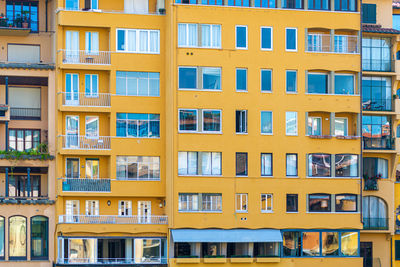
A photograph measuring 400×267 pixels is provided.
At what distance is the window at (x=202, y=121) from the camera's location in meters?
66.1

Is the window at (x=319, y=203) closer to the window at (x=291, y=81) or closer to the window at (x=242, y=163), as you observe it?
the window at (x=242, y=163)

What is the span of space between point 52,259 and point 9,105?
1107 centimetres

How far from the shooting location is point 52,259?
2621 inches

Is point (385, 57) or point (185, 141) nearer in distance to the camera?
point (185, 141)

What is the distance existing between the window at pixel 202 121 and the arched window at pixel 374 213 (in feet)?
41.3

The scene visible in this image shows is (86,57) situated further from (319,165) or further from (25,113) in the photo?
(319,165)

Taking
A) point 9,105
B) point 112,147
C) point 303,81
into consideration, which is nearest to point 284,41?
point 303,81

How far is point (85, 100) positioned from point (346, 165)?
58.7ft

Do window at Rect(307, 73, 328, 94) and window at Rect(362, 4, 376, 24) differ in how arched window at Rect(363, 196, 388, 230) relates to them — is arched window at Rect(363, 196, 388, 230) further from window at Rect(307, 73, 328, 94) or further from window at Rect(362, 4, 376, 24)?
window at Rect(362, 4, 376, 24)

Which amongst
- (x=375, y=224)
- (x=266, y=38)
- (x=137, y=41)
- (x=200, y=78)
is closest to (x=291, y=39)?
(x=266, y=38)

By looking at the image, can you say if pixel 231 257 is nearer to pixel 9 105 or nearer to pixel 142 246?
pixel 142 246

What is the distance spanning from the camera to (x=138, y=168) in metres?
67.4

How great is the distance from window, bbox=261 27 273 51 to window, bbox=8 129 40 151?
54.9 feet

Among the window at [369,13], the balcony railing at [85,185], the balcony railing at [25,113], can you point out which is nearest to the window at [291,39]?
the window at [369,13]
